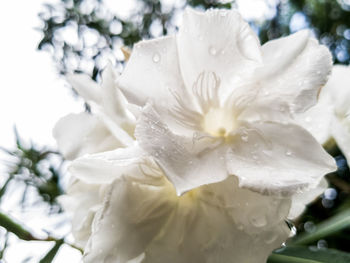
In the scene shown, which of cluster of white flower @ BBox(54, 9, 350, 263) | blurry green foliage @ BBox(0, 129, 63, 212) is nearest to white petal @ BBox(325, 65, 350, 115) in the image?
cluster of white flower @ BBox(54, 9, 350, 263)

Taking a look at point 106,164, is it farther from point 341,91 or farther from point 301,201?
point 341,91

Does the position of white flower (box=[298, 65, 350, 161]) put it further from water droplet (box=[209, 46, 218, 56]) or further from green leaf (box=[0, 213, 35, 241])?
green leaf (box=[0, 213, 35, 241])

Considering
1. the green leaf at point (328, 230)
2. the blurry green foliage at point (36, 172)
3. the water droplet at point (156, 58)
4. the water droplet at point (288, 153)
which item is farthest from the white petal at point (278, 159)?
the blurry green foliage at point (36, 172)

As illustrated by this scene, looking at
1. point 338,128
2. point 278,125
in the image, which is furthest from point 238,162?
point 338,128

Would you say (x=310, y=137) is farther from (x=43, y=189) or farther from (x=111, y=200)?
(x=43, y=189)

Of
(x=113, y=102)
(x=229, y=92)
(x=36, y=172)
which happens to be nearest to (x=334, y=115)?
(x=229, y=92)

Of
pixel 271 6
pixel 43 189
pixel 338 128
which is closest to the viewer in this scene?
pixel 338 128
